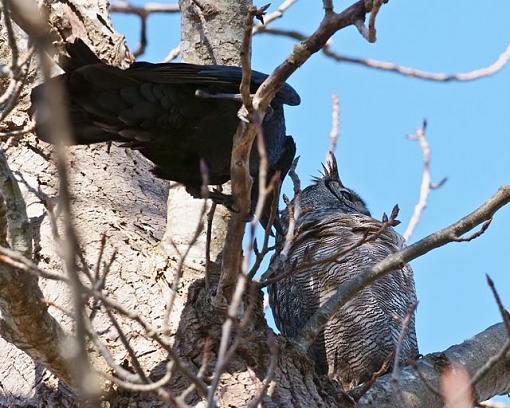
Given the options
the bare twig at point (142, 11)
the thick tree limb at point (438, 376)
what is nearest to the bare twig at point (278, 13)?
the bare twig at point (142, 11)

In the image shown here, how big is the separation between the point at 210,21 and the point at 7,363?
185 centimetres

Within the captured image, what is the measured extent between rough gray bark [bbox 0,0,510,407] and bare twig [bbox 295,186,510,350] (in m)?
0.14

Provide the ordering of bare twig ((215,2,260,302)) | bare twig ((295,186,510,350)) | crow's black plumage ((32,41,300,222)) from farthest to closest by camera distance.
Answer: crow's black plumage ((32,41,300,222))
bare twig ((295,186,510,350))
bare twig ((215,2,260,302))

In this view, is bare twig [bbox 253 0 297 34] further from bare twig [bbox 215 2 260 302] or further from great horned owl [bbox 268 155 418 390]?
bare twig [bbox 215 2 260 302]

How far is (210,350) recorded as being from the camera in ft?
9.59

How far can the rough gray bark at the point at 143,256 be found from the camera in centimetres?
292

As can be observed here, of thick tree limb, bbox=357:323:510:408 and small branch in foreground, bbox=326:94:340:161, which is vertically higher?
small branch in foreground, bbox=326:94:340:161

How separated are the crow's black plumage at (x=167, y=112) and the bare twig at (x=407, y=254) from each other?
0.68 meters

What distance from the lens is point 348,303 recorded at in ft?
14.4

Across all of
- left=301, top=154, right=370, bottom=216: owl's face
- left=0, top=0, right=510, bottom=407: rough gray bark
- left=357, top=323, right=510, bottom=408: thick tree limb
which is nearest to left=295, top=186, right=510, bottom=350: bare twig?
left=0, top=0, right=510, bottom=407: rough gray bark

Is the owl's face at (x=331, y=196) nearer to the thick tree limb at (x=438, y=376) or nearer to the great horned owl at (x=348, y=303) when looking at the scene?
the great horned owl at (x=348, y=303)

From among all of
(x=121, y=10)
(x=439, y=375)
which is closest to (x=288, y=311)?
(x=439, y=375)

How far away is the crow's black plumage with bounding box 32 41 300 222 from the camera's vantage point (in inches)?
122

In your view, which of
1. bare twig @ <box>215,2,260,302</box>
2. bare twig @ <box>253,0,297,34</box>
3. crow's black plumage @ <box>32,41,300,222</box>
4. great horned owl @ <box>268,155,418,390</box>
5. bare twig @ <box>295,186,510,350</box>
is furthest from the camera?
bare twig @ <box>253,0,297,34</box>
